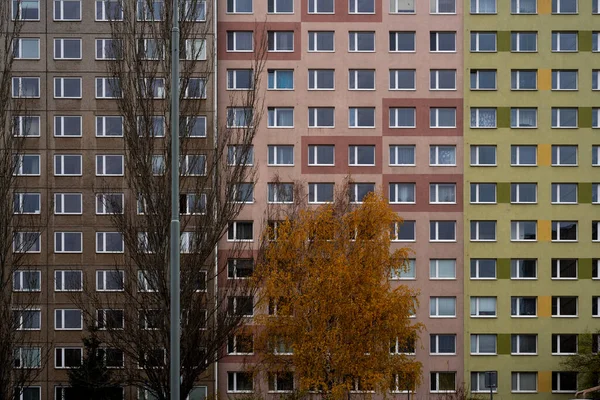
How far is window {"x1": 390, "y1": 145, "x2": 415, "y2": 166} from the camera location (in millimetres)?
49938

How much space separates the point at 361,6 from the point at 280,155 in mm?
11037

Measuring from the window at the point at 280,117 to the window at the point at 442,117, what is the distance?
8991mm

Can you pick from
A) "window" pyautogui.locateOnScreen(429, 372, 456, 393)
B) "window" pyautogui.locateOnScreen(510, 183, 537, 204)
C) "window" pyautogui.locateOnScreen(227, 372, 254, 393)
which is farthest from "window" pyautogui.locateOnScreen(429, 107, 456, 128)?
"window" pyautogui.locateOnScreen(227, 372, 254, 393)

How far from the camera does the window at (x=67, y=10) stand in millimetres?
49375

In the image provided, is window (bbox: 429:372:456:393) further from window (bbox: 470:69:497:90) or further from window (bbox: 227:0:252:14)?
window (bbox: 227:0:252:14)

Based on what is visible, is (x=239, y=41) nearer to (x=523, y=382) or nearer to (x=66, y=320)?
(x=66, y=320)

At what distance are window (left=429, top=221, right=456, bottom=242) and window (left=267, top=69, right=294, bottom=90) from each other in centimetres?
1271

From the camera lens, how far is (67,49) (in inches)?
1941

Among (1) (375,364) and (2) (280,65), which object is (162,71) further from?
(2) (280,65)

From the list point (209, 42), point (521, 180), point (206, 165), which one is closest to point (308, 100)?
point (209, 42)

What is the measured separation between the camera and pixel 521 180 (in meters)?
50.1

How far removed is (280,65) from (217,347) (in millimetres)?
30700

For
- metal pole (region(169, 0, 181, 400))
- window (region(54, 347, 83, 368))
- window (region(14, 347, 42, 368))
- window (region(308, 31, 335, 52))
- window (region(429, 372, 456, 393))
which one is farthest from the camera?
window (region(308, 31, 335, 52))

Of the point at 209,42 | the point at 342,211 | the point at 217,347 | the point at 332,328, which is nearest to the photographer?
the point at 217,347
